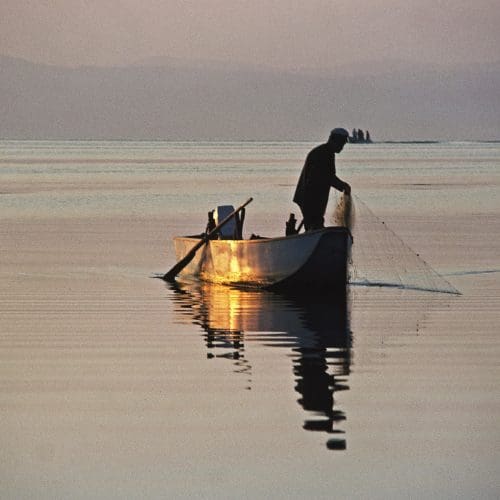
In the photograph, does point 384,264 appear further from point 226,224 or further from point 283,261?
point 283,261

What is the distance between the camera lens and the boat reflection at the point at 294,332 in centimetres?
1272

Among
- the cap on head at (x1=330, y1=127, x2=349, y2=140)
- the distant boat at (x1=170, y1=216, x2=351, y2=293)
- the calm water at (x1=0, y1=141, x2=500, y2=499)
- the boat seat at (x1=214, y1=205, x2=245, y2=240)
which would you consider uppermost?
the cap on head at (x1=330, y1=127, x2=349, y2=140)

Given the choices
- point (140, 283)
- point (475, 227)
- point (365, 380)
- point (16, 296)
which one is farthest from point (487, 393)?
point (475, 227)

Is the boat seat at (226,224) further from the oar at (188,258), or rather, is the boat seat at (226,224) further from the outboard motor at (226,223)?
the oar at (188,258)

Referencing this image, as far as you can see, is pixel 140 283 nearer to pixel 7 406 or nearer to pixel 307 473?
pixel 7 406

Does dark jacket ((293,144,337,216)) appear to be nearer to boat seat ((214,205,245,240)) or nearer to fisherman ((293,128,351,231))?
fisherman ((293,128,351,231))

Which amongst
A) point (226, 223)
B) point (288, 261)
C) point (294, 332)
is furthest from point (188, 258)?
point (294, 332)

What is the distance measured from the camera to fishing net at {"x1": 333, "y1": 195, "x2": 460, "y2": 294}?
21.1 metres

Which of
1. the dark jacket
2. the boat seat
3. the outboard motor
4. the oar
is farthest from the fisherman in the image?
the boat seat

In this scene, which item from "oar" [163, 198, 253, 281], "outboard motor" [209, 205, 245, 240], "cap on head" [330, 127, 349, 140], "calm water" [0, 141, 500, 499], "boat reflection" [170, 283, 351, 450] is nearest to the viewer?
"calm water" [0, 141, 500, 499]

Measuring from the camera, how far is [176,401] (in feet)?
41.5

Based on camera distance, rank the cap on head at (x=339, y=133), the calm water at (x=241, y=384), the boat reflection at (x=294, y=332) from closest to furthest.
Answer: the calm water at (x=241, y=384)
the boat reflection at (x=294, y=332)
the cap on head at (x=339, y=133)

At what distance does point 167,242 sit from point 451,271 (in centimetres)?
963

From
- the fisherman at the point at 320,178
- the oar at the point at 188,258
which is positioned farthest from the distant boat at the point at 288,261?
the oar at the point at 188,258
